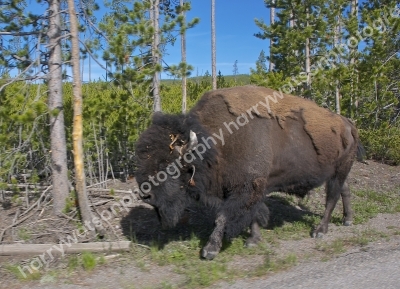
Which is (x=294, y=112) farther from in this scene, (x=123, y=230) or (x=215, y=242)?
(x=123, y=230)

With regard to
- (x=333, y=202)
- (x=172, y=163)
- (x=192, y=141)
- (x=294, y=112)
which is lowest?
(x=333, y=202)

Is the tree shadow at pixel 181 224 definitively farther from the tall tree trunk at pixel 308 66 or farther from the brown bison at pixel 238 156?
the tall tree trunk at pixel 308 66

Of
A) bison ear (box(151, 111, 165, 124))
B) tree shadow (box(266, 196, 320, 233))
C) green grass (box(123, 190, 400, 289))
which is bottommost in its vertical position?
green grass (box(123, 190, 400, 289))

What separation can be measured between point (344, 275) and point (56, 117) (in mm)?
4835

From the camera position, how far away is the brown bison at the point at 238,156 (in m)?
5.87

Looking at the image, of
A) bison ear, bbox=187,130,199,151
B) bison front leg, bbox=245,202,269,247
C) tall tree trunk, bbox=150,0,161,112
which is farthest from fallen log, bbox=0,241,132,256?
tall tree trunk, bbox=150,0,161,112

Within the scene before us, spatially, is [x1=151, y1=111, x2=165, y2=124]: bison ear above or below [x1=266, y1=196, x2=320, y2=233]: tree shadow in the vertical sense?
above

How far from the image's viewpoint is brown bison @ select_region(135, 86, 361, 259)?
5867 millimetres

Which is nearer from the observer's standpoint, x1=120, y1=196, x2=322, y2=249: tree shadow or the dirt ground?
the dirt ground

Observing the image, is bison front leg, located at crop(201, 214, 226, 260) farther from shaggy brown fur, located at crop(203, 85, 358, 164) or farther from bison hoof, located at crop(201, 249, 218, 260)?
shaggy brown fur, located at crop(203, 85, 358, 164)

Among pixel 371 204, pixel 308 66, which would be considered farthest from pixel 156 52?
pixel 308 66

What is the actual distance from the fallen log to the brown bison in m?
0.83

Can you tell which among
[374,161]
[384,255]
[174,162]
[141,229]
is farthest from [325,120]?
[374,161]

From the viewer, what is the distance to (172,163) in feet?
19.2
